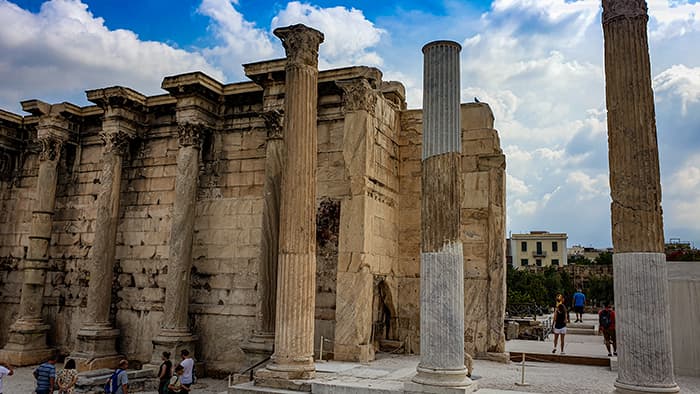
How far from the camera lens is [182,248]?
14.4m

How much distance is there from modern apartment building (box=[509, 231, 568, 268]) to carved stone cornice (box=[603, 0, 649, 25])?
81.3 m

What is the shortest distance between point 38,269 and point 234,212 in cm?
652

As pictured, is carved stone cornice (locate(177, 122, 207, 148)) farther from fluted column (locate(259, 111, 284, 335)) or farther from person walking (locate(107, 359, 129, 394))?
person walking (locate(107, 359, 129, 394))

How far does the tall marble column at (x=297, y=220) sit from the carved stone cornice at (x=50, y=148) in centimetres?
963

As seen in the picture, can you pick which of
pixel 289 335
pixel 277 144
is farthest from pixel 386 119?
pixel 289 335

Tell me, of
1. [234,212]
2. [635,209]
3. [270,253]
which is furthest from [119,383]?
[635,209]

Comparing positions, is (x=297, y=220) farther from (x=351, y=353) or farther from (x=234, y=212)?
(x=234, y=212)

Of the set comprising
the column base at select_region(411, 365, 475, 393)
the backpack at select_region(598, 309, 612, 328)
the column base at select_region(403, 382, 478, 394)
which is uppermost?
the backpack at select_region(598, 309, 612, 328)

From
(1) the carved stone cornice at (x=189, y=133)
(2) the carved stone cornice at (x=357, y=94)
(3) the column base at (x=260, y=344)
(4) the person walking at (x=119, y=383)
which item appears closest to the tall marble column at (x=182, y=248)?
(1) the carved stone cornice at (x=189, y=133)

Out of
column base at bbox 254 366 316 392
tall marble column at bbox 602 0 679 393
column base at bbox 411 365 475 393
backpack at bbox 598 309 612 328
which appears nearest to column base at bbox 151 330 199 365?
column base at bbox 254 366 316 392

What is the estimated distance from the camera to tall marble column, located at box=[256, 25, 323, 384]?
1004 centimetres

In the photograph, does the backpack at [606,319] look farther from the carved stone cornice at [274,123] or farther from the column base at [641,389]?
the carved stone cornice at [274,123]

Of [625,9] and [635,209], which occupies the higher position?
[625,9]

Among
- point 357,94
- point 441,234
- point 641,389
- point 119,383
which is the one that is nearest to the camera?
point 641,389
